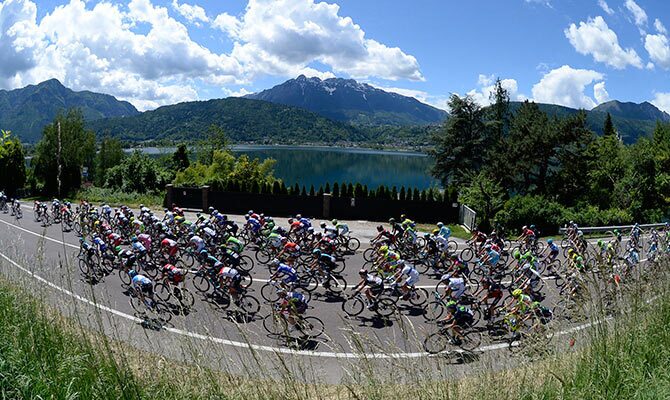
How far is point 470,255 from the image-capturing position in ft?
66.7

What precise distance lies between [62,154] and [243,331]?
5795cm

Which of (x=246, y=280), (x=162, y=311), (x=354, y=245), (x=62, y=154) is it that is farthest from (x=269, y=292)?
(x=62, y=154)

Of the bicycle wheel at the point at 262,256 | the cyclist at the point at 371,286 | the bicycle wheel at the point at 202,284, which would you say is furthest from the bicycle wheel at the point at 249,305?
the bicycle wheel at the point at 262,256

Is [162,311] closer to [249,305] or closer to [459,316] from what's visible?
[249,305]

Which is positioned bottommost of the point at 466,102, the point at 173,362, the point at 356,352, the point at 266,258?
the point at 266,258

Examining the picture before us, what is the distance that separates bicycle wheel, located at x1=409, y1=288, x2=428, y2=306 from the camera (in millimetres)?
13127

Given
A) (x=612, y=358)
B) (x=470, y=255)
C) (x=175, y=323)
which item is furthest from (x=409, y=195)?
(x=612, y=358)

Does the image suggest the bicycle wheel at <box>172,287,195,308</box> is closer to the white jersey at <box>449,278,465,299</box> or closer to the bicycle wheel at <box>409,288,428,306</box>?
the white jersey at <box>449,278,465,299</box>

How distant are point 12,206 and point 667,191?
144 feet

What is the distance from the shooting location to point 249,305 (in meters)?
12.5

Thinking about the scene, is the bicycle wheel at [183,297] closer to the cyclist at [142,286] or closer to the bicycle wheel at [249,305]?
the cyclist at [142,286]

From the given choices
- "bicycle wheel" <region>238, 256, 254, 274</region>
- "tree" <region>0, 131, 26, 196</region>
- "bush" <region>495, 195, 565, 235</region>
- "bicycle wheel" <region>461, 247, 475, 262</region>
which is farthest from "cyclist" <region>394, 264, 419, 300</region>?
"tree" <region>0, 131, 26, 196</region>

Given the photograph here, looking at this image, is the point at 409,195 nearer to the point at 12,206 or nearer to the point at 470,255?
the point at 470,255

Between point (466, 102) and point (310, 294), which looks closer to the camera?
point (310, 294)
